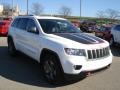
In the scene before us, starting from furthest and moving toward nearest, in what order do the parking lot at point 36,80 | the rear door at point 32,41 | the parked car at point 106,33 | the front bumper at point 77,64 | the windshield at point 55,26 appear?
the parked car at point 106,33 < the windshield at point 55,26 < the rear door at point 32,41 < the parking lot at point 36,80 < the front bumper at point 77,64

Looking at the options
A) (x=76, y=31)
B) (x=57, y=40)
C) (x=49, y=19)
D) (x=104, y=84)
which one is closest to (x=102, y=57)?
(x=104, y=84)

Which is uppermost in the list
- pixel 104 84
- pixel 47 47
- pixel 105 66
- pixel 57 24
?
pixel 57 24

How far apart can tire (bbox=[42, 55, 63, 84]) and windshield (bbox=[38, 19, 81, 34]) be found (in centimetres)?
104

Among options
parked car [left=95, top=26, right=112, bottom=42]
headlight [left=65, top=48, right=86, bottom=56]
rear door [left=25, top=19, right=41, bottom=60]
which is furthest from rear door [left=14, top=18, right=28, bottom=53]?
parked car [left=95, top=26, right=112, bottom=42]

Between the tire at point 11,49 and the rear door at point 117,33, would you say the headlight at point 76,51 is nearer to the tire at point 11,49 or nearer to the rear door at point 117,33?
the tire at point 11,49

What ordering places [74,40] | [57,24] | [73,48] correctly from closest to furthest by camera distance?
1. [73,48]
2. [74,40]
3. [57,24]

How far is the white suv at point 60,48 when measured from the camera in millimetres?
6234

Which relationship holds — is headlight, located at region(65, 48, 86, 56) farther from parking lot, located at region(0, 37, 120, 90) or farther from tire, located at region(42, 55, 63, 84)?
parking lot, located at region(0, 37, 120, 90)

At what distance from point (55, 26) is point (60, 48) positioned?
5.92ft

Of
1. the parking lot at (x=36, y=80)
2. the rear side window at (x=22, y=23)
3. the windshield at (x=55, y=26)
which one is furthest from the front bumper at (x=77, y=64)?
the rear side window at (x=22, y=23)

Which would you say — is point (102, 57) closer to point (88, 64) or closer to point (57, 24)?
point (88, 64)

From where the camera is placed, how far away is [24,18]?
9.20m

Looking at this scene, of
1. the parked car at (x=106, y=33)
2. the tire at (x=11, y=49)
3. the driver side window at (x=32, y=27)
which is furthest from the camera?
the parked car at (x=106, y=33)

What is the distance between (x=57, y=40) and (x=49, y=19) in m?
1.83
